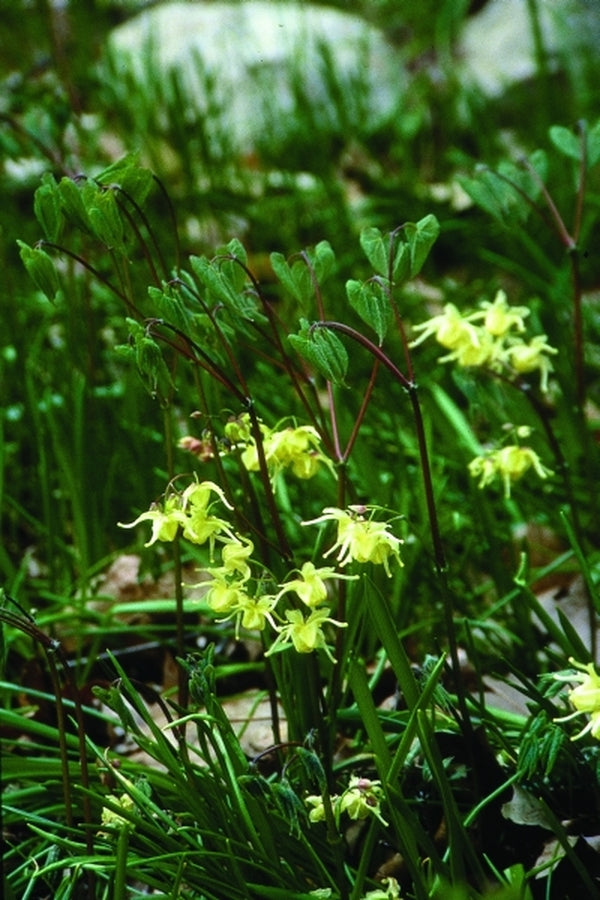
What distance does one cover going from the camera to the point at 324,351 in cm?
117

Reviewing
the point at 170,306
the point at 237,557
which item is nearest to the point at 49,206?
the point at 170,306

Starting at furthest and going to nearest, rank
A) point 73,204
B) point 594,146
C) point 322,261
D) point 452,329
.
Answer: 1. point 594,146
2. point 452,329
3. point 322,261
4. point 73,204

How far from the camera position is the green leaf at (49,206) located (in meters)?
1.25

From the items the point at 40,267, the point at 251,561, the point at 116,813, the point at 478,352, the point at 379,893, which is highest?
the point at 40,267

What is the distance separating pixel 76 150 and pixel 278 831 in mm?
3002

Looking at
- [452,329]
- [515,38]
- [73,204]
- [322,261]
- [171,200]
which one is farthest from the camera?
[515,38]

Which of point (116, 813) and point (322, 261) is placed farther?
point (322, 261)

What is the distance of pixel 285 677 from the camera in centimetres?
140

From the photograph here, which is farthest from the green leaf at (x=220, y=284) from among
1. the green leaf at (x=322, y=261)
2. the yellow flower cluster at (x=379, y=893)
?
the yellow flower cluster at (x=379, y=893)

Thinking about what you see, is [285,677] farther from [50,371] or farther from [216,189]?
[216,189]

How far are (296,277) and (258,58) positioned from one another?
3.36m

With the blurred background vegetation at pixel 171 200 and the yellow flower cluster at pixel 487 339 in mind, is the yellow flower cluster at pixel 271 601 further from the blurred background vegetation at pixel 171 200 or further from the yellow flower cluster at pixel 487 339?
the blurred background vegetation at pixel 171 200

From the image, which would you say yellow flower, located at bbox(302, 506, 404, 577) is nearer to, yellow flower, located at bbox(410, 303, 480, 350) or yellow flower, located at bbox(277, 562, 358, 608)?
yellow flower, located at bbox(277, 562, 358, 608)

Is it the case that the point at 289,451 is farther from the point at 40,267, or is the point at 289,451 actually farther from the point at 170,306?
the point at 40,267
